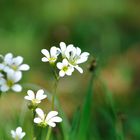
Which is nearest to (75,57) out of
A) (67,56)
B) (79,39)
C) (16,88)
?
(67,56)

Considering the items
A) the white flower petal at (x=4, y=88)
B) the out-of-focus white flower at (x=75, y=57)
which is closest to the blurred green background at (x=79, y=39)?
the out-of-focus white flower at (x=75, y=57)

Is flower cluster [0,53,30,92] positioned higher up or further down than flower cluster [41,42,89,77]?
further down

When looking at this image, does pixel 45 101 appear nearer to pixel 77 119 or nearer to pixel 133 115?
pixel 133 115

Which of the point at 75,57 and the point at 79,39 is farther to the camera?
the point at 79,39

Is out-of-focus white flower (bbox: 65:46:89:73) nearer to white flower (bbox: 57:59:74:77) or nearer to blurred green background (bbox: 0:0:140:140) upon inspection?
white flower (bbox: 57:59:74:77)

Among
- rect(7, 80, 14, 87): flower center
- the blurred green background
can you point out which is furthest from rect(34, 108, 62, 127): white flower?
the blurred green background

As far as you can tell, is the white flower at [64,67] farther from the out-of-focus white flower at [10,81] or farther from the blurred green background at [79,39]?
the blurred green background at [79,39]

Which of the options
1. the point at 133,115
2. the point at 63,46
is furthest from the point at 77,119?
the point at 133,115

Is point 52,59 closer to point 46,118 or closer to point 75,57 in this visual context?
point 75,57
